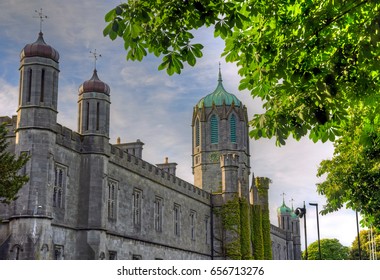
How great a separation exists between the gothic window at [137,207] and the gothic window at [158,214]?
2.36 metres

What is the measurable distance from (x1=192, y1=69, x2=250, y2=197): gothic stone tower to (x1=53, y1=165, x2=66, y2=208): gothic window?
31126 mm

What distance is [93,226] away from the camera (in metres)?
25.7

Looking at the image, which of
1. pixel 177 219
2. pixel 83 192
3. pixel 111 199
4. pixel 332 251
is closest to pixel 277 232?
pixel 177 219

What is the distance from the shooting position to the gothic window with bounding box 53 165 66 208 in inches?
964

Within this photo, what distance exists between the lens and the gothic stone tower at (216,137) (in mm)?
56719

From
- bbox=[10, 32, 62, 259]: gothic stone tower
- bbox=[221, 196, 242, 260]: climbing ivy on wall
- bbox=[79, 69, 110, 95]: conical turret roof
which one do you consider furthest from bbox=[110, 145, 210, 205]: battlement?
bbox=[10, 32, 62, 259]: gothic stone tower

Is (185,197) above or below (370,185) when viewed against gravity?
above

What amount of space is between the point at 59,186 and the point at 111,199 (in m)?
4.51
